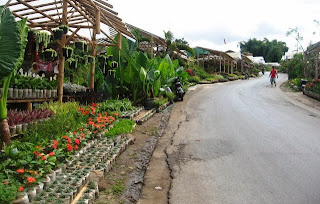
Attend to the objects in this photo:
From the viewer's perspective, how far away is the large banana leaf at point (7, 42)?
423cm

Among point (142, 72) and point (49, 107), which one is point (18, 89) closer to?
point (49, 107)

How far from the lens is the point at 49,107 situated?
21.4ft

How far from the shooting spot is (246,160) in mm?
5414

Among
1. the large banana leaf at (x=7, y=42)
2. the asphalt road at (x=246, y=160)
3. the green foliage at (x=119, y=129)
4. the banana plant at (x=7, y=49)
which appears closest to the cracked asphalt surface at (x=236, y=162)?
the asphalt road at (x=246, y=160)

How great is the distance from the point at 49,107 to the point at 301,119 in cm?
739

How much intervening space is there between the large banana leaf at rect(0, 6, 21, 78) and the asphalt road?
293cm

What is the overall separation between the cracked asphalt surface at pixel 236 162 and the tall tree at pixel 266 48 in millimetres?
76673

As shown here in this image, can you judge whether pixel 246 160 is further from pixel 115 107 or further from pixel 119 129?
pixel 115 107

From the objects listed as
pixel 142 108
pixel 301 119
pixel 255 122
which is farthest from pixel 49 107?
pixel 301 119

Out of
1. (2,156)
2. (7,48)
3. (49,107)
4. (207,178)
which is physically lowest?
(207,178)

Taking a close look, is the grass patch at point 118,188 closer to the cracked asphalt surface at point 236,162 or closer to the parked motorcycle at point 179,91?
the cracked asphalt surface at point 236,162

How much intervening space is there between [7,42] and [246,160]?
4368mm

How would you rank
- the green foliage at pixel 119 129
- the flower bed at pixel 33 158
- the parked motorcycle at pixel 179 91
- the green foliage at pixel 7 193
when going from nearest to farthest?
the green foliage at pixel 7 193, the flower bed at pixel 33 158, the green foliage at pixel 119 129, the parked motorcycle at pixel 179 91

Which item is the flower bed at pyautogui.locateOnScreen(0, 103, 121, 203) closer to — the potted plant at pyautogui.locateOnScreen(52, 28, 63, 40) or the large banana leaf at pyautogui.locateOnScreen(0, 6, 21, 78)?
the large banana leaf at pyautogui.locateOnScreen(0, 6, 21, 78)
